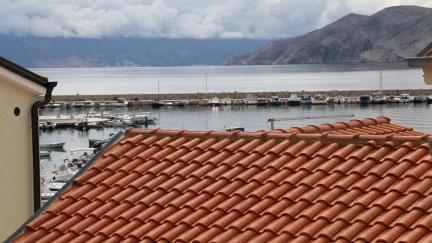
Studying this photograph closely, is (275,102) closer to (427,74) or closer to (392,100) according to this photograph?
(392,100)

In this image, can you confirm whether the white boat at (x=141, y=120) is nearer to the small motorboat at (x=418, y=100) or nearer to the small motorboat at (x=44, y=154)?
the small motorboat at (x=44, y=154)

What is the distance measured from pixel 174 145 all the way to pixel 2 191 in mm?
1861

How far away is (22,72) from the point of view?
30.0 ft

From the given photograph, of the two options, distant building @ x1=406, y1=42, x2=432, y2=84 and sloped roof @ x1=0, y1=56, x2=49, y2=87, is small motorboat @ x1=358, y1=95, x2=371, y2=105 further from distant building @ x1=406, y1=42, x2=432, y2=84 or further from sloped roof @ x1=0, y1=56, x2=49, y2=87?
distant building @ x1=406, y1=42, x2=432, y2=84

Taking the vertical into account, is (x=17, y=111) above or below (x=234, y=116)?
above

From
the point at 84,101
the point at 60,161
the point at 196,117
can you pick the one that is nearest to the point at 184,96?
the point at 84,101

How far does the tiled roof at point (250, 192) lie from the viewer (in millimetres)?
6590

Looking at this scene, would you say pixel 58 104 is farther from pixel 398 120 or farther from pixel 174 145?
pixel 174 145

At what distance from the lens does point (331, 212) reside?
Answer: 670cm

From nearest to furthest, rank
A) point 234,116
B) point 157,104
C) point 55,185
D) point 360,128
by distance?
point 360,128 → point 55,185 → point 234,116 → point 157,104

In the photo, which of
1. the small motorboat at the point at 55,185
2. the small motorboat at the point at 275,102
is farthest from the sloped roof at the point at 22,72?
the small motorboat at the point at 275,102

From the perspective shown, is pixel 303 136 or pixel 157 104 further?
pixel 157 104

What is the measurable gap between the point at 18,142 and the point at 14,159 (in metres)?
0.18

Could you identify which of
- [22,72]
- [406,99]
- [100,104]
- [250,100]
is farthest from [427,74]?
[100,104]
